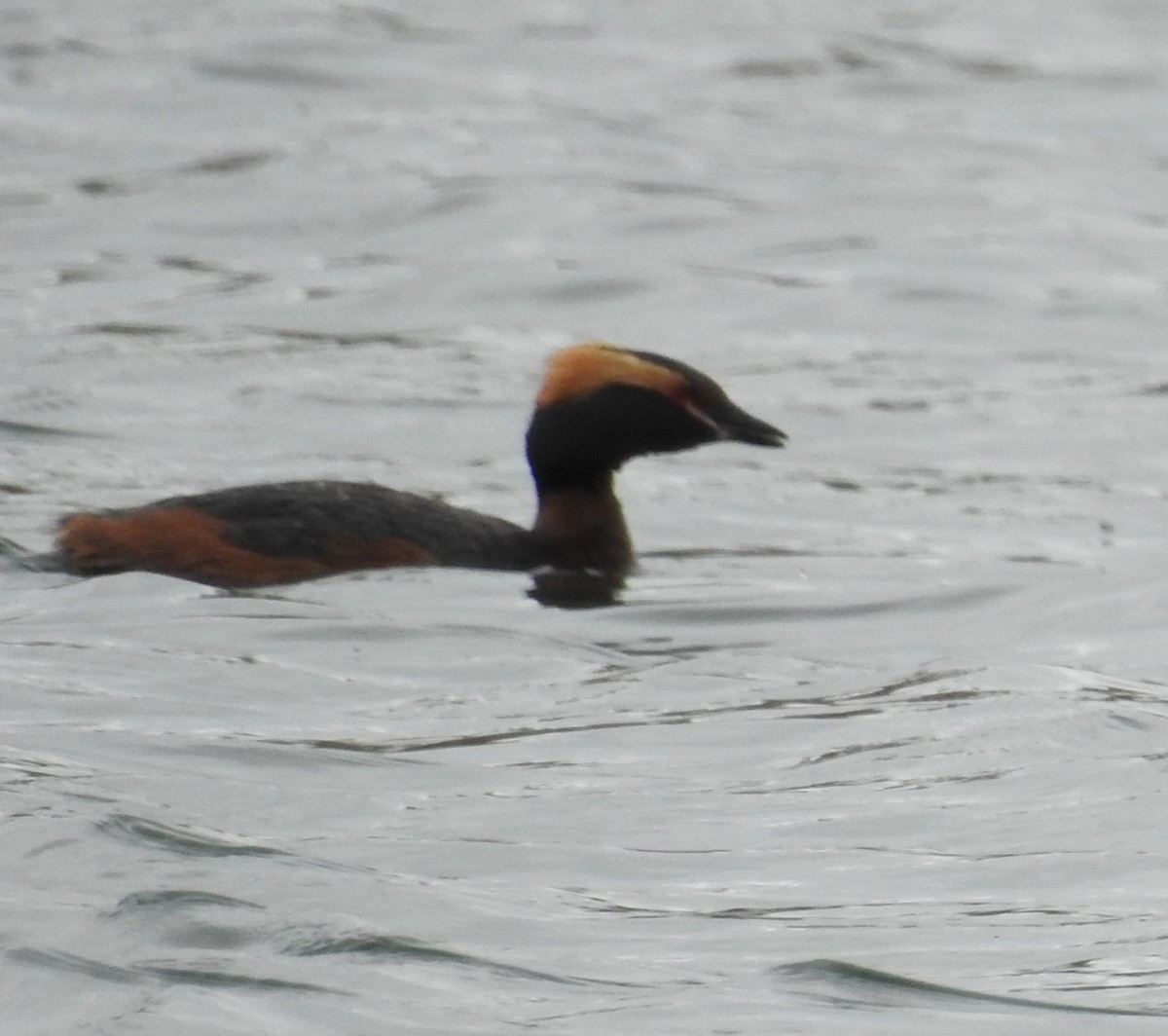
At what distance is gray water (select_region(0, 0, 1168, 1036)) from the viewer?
20.9ft

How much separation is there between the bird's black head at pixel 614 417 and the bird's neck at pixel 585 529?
0.04 metres

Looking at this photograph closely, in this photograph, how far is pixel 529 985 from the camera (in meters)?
6.14

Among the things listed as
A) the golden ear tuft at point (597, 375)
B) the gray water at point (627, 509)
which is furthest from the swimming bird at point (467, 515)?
the gray water at point (627, 509)

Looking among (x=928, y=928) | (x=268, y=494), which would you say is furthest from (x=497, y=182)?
(x=928, y=928)

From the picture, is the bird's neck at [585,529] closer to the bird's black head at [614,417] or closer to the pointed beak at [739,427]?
the bird's black head at [614,417]

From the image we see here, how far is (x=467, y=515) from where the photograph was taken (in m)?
10.3

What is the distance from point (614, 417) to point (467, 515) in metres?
0.64

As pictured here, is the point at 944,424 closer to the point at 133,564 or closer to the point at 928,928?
the point at 133,564

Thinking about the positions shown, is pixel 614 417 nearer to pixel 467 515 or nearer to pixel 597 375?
pixel 597 375

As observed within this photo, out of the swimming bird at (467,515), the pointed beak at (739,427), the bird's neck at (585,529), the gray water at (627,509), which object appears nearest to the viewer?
the gray water at (627,509)

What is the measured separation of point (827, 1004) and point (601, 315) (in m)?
10.2

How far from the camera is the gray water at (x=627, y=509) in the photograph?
6383 millimetres

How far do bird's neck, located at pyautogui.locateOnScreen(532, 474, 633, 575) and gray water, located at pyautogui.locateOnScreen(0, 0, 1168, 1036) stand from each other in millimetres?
172

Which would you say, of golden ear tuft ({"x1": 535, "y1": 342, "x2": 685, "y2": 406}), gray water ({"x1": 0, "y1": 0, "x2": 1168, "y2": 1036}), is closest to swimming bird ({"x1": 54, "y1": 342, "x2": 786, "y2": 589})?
golden ear tuft ({"x1": 535, "y1": 342, "x2": 685, "y2": 406})
